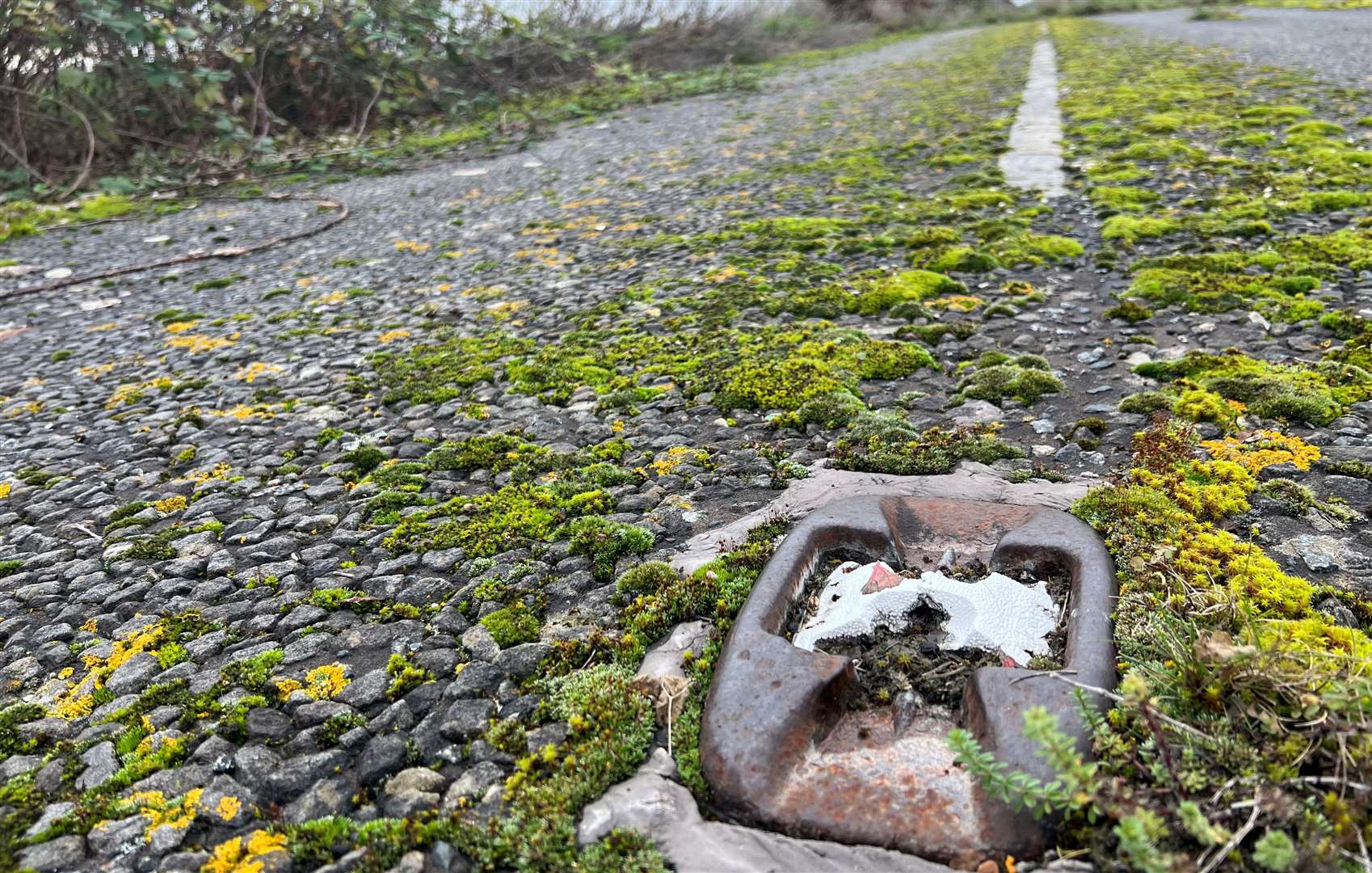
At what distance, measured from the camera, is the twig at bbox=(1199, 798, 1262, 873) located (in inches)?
53.4

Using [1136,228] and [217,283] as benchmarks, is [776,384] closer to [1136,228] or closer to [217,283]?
[1136,228]

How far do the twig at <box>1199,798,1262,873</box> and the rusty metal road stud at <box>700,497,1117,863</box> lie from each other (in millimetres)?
256

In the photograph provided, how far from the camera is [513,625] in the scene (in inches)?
92.8

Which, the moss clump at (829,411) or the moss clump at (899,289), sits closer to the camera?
the moss clump at (829,411)

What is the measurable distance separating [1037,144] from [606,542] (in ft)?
22.2

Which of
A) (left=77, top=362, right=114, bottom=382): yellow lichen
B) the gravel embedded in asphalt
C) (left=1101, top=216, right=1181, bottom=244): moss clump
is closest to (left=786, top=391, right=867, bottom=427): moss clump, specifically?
(left=1101, top=216, right=1181, bottom=244): moss clump

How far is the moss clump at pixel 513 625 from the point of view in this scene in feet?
7.58

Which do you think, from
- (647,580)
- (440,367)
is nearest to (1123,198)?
(440,367)

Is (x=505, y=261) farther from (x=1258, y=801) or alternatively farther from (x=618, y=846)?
(x=1258, y=801)

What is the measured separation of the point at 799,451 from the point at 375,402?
2035 millimetres

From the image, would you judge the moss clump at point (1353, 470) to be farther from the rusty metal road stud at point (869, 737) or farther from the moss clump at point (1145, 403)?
the rusty metal road stud at point (869, 737)

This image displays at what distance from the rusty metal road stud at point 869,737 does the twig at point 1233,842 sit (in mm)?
256

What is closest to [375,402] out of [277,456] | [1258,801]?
[277,456]

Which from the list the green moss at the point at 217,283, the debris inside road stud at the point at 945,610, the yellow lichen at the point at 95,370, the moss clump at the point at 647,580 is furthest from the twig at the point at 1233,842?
the green moss at the point at 217,283
